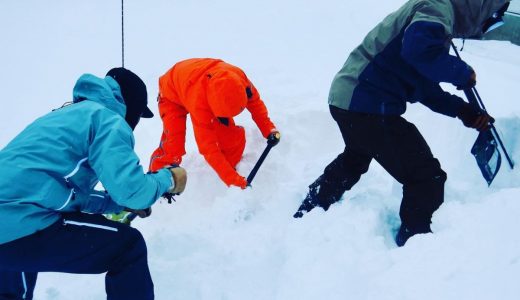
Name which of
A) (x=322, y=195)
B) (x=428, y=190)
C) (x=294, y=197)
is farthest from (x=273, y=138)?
(x=428, y=190)

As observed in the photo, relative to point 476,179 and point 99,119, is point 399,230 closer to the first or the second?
point 476,179

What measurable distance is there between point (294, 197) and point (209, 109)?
34.6 inches

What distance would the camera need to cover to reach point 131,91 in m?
2.02

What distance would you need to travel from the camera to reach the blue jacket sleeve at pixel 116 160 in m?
1.67

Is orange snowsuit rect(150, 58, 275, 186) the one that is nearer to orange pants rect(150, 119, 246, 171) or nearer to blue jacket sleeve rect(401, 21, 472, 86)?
orange pants rect(150, 119, 246, 171)

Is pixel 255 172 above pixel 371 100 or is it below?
below

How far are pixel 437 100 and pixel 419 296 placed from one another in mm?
1297

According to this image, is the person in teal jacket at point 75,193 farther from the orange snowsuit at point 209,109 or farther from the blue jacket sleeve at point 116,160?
the orange snowsuit at point 209,109

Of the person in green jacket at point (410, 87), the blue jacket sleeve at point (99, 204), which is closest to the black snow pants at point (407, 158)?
the person in green jacket at point (410, 87)

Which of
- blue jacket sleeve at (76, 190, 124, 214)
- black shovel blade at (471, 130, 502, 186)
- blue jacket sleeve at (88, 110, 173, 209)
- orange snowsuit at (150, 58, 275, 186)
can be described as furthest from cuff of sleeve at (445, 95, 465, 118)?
blue jacket sleeve at (76, 190, 124, 214)

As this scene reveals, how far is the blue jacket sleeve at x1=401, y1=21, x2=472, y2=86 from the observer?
180 cm

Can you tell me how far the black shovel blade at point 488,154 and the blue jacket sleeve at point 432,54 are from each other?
21.6 inches

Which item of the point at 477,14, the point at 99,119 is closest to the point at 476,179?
the point at 477,14

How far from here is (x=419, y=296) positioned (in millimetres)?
1408
